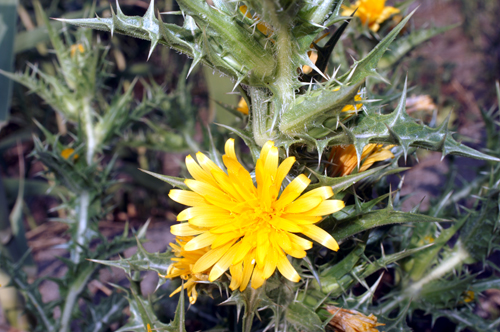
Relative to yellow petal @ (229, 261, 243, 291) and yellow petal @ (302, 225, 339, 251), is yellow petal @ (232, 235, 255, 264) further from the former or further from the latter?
yellow petal @ (302, 225, 339, 251)

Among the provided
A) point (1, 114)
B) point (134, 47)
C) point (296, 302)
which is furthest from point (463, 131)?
point (1, 114)

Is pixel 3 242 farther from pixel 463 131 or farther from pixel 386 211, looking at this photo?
pixel 463 131

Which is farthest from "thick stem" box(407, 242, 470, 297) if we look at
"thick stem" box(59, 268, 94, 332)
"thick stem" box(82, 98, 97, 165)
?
"thick stem" box(82, 98, 97, 165)

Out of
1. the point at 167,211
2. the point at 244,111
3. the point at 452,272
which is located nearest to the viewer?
the point at 244,111

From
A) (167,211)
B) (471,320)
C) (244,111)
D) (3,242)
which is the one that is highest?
(244,111)

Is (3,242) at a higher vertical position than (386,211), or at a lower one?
lower

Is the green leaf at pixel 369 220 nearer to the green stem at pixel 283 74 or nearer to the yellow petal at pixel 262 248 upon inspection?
the yellow petal at pixel 262 248

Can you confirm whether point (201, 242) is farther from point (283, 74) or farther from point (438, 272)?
point (438, 272)
